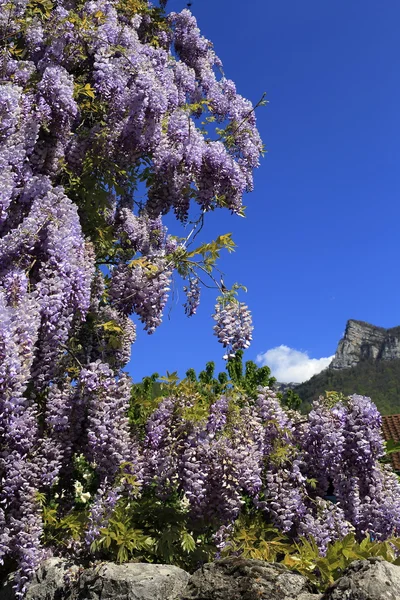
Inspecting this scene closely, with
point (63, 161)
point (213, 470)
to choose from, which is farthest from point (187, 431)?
point (63, 161)

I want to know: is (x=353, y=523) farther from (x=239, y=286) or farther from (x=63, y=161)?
(x=63, y=161)

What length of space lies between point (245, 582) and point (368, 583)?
1.18 m

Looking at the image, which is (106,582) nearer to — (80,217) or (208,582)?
(208,582)

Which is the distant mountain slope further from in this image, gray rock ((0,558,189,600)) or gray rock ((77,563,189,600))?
gray rock ((77,563,189,600))

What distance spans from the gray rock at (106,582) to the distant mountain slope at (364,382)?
10353 cm

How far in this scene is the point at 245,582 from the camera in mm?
4703

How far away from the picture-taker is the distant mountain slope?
367 feet

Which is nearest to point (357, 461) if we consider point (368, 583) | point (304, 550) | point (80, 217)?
point (304, 550)

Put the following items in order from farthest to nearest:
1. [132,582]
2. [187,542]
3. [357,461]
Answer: [357,461]
[187,542]
[132,582]

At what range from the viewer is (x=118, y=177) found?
841 centimetres

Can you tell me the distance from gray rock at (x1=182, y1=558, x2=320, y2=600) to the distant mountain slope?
341ft

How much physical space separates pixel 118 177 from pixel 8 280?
126 inches

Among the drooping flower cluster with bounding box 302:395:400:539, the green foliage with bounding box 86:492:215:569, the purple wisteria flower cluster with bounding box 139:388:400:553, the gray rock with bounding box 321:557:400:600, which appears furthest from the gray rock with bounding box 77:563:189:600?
the drooping flower cluster with bounding box 302:395:400:539

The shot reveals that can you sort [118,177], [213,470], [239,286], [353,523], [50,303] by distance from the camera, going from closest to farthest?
[50,303]
[213,470]
[353,523]
[239,286]
[118,177]
